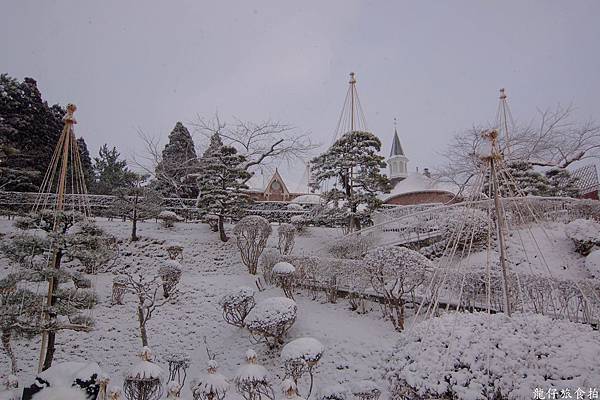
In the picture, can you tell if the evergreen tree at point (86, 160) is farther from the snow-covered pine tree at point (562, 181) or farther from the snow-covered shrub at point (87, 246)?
the snow-covered pine tree at point (562, 181)

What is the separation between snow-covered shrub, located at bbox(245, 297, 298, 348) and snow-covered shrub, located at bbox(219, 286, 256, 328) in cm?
76

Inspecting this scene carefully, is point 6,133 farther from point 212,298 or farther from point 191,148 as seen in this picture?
point 212,298

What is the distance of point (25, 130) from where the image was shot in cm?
1709

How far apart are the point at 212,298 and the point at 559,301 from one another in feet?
28.7

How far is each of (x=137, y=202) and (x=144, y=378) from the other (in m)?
10.9

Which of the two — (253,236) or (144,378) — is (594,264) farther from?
(144,378)

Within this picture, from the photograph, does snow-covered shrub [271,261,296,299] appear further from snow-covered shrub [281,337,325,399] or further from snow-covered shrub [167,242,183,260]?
snow-covered shrub [167,242,183,260]

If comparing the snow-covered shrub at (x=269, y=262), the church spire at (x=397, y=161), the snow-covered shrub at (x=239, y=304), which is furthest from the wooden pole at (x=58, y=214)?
the church spire at (x=397, y=161)

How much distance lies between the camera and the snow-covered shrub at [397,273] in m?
7.91

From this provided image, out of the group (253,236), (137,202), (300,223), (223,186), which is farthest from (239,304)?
(137,202)

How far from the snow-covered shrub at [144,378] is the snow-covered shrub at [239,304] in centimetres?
313

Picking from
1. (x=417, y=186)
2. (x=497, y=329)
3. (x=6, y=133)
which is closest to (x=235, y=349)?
(x=497, y=329)

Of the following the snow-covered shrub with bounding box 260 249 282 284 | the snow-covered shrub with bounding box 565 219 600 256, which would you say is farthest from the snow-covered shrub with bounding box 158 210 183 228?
the snow-covered shrub with bounding box 565 219 600 256

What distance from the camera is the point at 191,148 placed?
22.2 m
